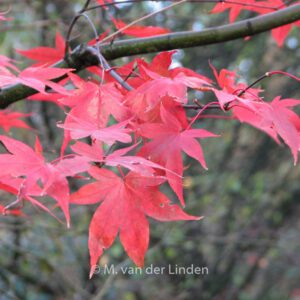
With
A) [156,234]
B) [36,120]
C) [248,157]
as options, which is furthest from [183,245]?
[36,120]

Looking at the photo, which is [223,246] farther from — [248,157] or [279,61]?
[279,61]

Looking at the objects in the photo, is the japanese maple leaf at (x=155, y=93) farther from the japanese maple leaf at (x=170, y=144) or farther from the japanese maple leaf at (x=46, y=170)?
the japanese maple leaf at (x=46, y=170)

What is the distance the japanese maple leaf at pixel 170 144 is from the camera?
674 mm

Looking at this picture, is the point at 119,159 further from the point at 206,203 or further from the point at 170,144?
the point at 206,203

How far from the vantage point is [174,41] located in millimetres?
852

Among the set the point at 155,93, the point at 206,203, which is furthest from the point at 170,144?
the point at 206,203

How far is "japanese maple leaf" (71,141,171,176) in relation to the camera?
0.58 metres

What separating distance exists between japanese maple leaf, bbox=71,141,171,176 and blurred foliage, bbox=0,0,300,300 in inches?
52.5

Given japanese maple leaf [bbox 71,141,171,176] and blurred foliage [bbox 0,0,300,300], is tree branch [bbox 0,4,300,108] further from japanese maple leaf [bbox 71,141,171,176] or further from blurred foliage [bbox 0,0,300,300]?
blurred foliage [bbox 0,0,300,300]

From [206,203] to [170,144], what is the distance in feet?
5.17

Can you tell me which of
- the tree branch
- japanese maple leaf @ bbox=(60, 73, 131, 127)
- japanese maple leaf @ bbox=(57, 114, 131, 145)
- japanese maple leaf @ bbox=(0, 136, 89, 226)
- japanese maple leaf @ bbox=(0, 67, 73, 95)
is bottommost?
japanese maple leaf @ bbox=(0, 136, 89, 226)

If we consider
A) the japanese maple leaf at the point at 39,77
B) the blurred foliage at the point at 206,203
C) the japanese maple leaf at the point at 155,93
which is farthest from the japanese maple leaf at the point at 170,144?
the blurred foliage at the point at 206,203

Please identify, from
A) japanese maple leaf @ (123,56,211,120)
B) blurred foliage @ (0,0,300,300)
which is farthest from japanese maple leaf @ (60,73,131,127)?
blurred foliage @ (0,0,300,300)

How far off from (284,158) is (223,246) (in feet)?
1.86
